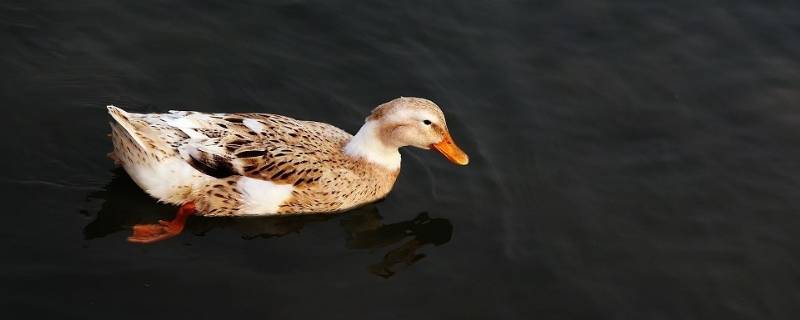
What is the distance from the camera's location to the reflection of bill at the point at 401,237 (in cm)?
834

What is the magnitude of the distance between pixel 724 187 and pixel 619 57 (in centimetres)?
231

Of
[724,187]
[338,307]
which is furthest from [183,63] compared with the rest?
[724,187]

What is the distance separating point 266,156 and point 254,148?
121mm

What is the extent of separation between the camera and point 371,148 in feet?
29.3

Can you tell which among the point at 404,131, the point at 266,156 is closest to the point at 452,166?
the point at 404,131

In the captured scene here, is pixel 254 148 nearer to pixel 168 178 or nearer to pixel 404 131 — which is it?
pixel 168 178

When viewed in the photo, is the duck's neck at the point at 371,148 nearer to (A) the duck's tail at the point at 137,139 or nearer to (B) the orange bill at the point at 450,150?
(B) the orange bill at the point at 450,150

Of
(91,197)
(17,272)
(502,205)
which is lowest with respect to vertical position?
(17,272)

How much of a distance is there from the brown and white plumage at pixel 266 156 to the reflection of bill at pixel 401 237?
1.24ft

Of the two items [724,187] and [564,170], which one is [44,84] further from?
[724,187]

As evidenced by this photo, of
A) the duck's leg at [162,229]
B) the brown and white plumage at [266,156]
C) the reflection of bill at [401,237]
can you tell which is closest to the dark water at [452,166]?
the reflection of bill at [401,237]

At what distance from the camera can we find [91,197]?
8328 millimetres

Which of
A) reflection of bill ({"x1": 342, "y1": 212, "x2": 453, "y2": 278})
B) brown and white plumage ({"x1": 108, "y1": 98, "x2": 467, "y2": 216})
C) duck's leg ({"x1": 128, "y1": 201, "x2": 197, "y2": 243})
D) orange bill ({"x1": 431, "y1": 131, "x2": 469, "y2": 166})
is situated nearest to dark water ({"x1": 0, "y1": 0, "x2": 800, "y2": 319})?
reflection of bill ({"x1": 342, "y1": 212, "x2": 453, "y2": 278})

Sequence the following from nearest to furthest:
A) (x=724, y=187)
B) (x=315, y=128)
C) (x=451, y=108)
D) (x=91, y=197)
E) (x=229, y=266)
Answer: (x=229, y=266) → (x=91, y=197) → (x=315, y=128) → (x=724, y=187) → (x=451, y=108)
